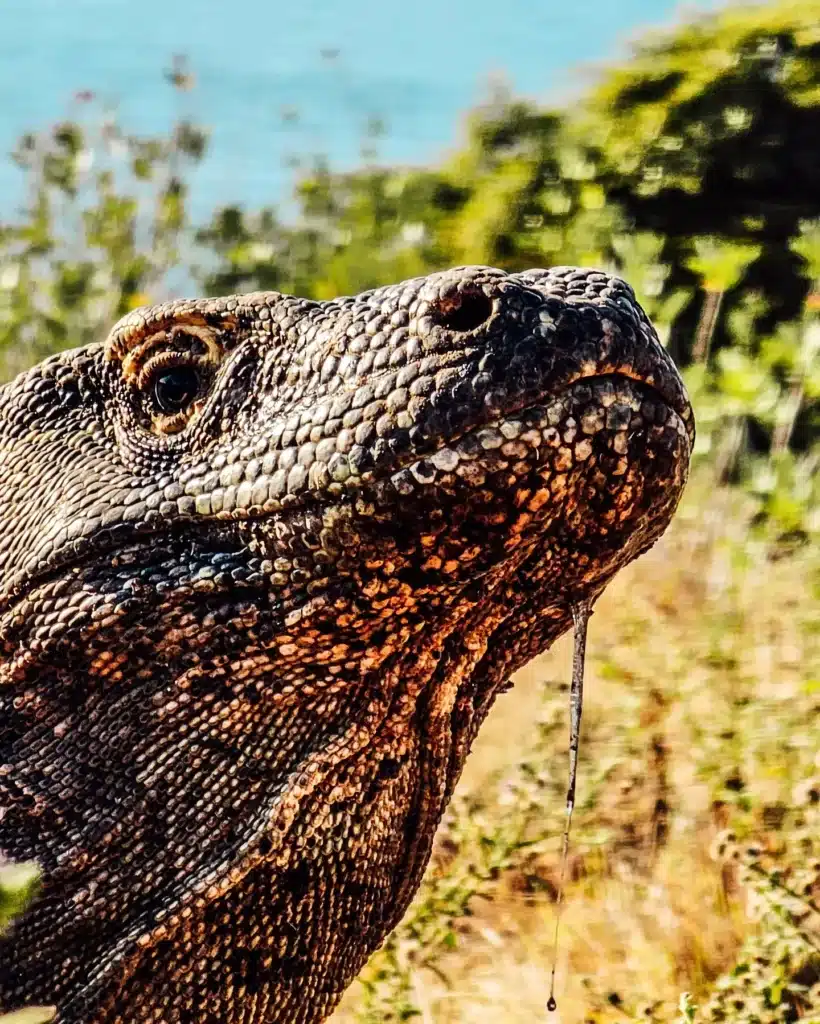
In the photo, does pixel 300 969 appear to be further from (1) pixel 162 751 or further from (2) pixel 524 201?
(2) pixel 524 201

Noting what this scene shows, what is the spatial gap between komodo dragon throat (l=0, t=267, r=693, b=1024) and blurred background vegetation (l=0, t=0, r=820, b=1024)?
1658 millimetres

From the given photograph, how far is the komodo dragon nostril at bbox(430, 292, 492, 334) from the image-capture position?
235 centimetres

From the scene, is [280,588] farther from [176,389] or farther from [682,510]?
[682,510]

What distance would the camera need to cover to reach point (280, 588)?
253 cm

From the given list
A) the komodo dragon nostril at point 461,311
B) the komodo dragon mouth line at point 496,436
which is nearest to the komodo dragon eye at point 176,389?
the komodo dragon mouth line at point 496,436

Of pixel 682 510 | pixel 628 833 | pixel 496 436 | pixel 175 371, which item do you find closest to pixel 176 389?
pixel 175 371

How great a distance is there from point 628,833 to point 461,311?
3437 millimetres

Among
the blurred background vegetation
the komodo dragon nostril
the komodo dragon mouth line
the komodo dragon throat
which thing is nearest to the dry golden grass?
the blurred background vegetation

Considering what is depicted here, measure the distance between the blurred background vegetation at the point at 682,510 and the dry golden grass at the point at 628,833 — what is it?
0.5 inches

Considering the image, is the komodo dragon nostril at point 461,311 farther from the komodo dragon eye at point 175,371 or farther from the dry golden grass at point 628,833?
the dry golden grass at point 628,833

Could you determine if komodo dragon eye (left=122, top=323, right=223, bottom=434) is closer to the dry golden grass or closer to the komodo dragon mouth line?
the komodo dragon mouth line

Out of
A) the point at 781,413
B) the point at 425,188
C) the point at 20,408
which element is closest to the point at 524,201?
the point at 425,188

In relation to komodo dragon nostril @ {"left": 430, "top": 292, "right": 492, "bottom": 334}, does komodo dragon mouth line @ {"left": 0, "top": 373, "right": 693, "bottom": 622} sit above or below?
below

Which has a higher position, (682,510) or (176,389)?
(176,389)
